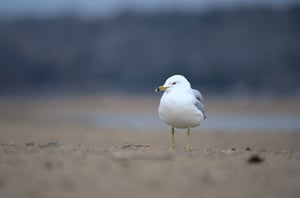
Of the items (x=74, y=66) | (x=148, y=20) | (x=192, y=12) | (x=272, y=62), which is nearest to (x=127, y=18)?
(x=148, y=20)

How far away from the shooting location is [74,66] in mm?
67438

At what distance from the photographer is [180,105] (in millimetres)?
8281

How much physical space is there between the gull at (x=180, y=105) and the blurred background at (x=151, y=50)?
38.9 metres

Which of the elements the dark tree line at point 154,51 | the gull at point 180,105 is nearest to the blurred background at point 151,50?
the dark tree line at point 154,51

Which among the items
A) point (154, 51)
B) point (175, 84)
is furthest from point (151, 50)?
point (175, 84)

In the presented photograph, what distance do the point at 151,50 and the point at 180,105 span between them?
62838 millimetres

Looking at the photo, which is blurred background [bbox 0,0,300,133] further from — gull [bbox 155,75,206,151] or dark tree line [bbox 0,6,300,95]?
gull [bbox 155,75,206,151]

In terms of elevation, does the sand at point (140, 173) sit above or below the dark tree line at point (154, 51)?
below

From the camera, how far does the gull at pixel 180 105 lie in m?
8.30

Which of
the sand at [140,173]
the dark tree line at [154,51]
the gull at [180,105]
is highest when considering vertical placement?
the dark tree line at [154,51]

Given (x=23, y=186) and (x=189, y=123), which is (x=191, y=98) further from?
(x=23, y=186)

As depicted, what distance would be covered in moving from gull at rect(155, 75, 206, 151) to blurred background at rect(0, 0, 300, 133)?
128 feet

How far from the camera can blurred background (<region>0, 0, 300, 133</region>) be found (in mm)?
57656

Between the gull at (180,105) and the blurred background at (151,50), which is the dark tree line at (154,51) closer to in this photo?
the blurred background at (151,50)
